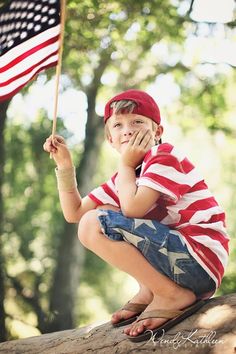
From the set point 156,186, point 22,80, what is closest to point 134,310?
point 156,186

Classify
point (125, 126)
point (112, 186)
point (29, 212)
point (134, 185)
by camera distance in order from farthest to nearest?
point (29, 212) → point (112, 186) → point (125, 126) → point (134, 185)

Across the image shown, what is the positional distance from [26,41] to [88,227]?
1577 mm

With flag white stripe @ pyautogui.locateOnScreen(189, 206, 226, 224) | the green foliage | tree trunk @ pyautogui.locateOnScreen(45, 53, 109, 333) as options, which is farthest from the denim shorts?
the green foliage

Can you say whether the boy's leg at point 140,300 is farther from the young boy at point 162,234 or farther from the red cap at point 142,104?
the red cap at point 142,104

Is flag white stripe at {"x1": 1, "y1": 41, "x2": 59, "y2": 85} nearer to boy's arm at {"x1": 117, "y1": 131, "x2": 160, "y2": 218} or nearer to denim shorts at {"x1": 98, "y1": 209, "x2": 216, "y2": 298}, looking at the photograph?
boy's arm at {"x1": 117, "y1": 131, "x2": 160, "y2": 218}

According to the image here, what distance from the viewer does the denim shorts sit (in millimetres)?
2990

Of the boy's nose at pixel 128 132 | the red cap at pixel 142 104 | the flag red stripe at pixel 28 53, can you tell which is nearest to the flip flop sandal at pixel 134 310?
the boy's nose at pixel 128 132

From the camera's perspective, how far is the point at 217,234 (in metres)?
3.14

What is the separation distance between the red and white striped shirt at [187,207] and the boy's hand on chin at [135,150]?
2.3 inches

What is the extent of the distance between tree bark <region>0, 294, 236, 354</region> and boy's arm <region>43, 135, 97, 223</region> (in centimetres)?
75

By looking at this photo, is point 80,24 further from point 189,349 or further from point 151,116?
point 189,349

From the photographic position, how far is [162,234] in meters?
3.01

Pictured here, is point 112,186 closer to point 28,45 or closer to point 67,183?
point 67,183

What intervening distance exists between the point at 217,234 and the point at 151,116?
2.79 feet
